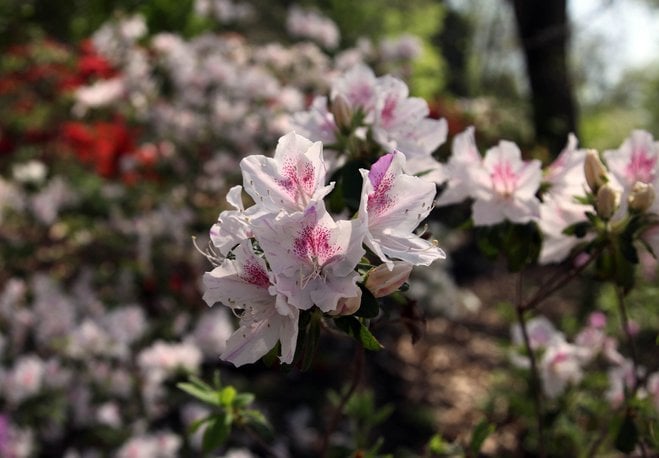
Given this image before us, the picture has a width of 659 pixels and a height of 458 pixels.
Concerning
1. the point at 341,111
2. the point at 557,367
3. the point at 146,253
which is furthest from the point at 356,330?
the point at 146,253

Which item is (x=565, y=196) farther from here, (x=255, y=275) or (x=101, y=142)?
(x=101, y=142)

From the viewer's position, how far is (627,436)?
1218 millimetres

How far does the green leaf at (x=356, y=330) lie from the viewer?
2.70 ft

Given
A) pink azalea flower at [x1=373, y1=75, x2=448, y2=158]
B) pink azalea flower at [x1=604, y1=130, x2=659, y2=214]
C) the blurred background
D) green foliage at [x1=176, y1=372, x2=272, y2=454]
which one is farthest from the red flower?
pink azalea flower at [x1=604, y1=130, x2=659, y2=214]

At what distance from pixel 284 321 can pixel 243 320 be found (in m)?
0.05

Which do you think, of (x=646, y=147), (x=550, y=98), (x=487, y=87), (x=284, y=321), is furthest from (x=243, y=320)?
(x=487, y=87)

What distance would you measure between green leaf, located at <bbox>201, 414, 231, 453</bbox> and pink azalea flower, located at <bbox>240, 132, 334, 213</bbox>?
0.52m

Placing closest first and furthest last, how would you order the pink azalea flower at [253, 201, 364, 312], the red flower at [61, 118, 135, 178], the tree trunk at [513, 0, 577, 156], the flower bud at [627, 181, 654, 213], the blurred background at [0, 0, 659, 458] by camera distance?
the pink azalea flower at [253, 201, 364, 312], the flower bud at [627, 181, 654, 213], the blurred background at [0, 0, 659, 458], the red flower at [61, 118, 135, 178], the tree trunk at [513, 0, 577, 156]

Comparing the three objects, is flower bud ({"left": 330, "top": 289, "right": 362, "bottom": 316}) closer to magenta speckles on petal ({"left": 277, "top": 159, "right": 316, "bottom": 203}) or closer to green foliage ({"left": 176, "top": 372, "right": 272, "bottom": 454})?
magenta speckles on petal ({"left": 277, "top": 159, "right": 316, "bottom": 203})

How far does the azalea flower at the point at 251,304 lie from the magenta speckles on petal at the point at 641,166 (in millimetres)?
646

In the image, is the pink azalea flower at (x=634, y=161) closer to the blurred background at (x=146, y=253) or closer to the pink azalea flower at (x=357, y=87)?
the pink azalea flower at (x=357, y=87)

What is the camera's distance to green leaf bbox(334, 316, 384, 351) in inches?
32.4

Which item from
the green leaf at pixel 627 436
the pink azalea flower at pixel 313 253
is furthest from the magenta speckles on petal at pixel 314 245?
the green leaf at pixel 627 436

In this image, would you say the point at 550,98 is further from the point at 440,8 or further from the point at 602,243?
the point at 440,8
